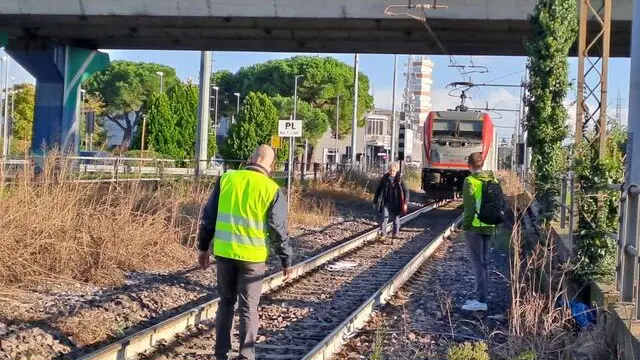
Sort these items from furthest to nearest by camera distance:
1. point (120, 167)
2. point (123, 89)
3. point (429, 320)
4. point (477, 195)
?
point (123, 89)
point (120, 167)
point (477, 195)
point (429, 320)

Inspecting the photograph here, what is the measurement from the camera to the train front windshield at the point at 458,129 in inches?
1283

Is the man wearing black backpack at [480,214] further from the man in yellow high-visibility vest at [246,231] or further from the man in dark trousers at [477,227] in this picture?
the man in yellow high-visibility vest at [246,231]

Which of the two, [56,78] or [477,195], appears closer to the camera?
[477,195]

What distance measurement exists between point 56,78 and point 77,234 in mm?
19710

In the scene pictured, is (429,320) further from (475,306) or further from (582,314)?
(582,314)

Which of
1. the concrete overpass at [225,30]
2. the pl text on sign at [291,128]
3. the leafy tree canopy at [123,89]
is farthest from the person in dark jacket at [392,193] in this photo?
the leafy tree canopy at [123,89]

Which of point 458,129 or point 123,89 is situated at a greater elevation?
point 123,89

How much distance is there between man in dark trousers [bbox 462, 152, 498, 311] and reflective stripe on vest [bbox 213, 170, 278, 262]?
12.3 ft

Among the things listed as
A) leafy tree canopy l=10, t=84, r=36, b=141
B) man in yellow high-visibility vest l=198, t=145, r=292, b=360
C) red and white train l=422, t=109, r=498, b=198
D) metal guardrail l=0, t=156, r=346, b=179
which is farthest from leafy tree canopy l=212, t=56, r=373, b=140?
man in yellow high-visibility vest l=198, t=145, r=292, b=360

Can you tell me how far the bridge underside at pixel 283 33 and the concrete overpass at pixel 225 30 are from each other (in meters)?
0.03

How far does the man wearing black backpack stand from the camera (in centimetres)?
990

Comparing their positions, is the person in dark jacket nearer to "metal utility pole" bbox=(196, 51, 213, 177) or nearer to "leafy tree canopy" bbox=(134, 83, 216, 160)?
"metal utility pole" bbox=(196, 51, 213, 177)

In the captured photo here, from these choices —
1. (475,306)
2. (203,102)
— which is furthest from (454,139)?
(475,306)

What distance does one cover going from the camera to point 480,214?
32.5 feet
